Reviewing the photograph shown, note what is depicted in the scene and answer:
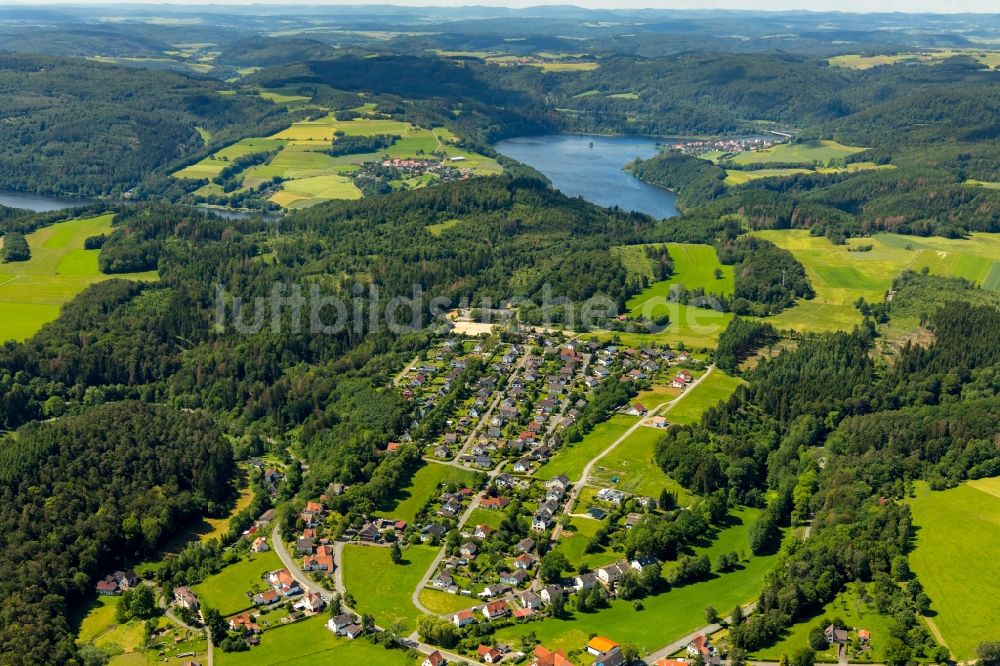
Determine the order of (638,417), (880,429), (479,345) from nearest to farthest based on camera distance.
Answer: (880,429) < (638,417) < (479,345)

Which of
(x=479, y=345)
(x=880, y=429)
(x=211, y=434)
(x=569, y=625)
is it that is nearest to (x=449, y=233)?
(x=479, y=345)

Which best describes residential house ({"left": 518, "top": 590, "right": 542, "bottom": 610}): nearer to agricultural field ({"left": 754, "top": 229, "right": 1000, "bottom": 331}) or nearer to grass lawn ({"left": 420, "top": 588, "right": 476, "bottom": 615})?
grass lawn ({"left": 420, "top": 588, "right": 476, "bottom": 615})

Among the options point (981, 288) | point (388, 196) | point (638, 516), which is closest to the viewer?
point (638, 516)

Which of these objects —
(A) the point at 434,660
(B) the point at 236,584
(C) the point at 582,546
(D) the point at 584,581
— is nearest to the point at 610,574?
(D) the point at 584,581

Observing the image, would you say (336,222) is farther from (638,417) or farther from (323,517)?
(323,517)

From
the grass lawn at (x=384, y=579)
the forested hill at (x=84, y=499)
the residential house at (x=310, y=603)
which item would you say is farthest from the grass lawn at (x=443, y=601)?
the forested hill at (x=84, y=499)

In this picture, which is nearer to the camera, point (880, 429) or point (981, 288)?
point (880, 429)

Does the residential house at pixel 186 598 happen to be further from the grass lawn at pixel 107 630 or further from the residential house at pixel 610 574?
the residential house at pixel 610 574

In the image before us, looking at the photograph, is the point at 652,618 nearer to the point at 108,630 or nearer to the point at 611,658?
the point at 611,658

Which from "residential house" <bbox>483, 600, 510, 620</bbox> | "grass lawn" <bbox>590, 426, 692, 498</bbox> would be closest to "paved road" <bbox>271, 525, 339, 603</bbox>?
"residential house" <bbox>483, 600, 510, 620</bbox>
